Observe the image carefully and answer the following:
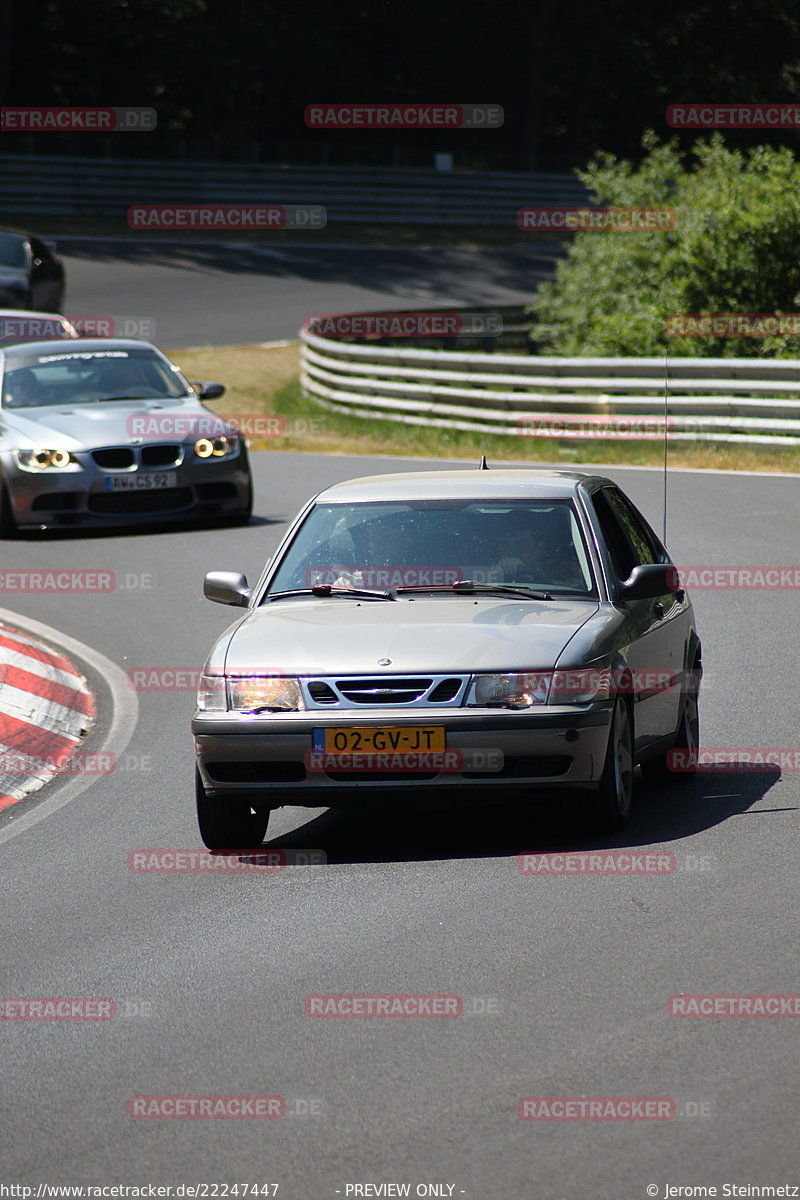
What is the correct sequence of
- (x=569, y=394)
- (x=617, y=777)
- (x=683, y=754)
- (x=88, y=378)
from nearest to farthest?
(x=617, y=777) → (x=683, y=754) → (x=88, y=378) → (x=569, y=394)

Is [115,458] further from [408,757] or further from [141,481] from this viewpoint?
[408,757]

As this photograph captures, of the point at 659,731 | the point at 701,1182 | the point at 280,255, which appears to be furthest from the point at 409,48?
the point at 701,1182

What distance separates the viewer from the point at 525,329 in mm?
34562

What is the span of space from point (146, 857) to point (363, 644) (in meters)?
1.30

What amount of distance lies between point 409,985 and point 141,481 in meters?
12.0

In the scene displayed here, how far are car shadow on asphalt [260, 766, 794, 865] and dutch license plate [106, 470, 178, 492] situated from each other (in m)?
9.08

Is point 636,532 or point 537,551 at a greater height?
point 537,551

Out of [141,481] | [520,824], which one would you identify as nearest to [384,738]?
[520,824]

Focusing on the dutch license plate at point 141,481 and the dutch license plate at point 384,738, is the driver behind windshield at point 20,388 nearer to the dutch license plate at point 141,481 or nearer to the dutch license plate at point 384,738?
the dutch license plate at point 141,481

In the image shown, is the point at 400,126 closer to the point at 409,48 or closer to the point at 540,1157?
the point at 409,48

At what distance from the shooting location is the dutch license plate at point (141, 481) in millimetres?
17422

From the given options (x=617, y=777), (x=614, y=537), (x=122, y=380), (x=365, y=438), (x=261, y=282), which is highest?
(x=614, y=537)

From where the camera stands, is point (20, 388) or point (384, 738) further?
point (20, 388)

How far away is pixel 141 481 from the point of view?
57.3 feet
